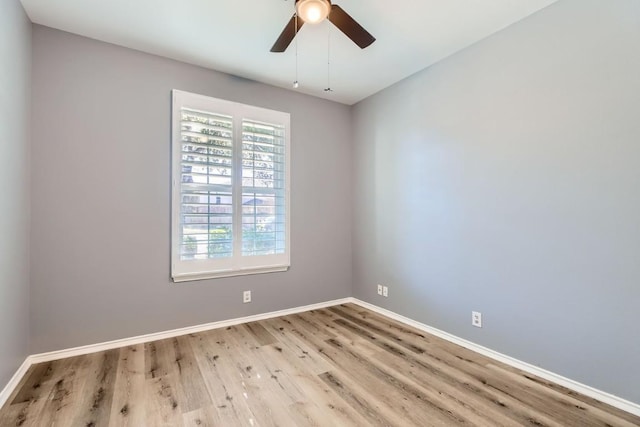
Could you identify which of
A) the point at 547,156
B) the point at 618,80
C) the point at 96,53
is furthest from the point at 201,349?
the point at 618,80

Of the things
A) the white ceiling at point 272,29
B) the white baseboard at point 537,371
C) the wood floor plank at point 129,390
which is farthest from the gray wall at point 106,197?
the white baseboard at point 537,371

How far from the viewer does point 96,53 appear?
2539 mm

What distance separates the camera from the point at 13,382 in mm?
1979

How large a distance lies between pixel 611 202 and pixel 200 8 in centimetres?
306

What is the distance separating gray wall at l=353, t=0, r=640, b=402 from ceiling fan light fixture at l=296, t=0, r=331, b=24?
1606 mm

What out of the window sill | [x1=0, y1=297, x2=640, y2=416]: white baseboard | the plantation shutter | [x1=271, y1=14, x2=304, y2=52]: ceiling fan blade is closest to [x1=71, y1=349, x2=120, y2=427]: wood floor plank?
[x1=0, y1=297, x2=640, y2=416]: white baseboard

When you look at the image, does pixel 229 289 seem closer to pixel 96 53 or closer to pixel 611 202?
pixel 96 53

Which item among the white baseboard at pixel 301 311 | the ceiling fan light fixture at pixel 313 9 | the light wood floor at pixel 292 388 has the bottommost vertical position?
the light wood floor at pixel 292 388

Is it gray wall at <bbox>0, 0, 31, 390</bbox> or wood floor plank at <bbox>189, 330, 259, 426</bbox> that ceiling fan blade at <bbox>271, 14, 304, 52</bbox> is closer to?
gray wall at <bbox>0, 0, 31, 390</bbox>

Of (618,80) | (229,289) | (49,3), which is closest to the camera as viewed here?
(618,80)

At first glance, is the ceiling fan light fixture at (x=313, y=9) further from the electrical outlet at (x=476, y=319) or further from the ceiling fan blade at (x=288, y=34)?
the electrical outlet at (x=476, y=319)

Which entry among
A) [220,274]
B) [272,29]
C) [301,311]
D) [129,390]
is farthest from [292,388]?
[272,29]

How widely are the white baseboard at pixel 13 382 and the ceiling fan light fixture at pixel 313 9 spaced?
292 cm

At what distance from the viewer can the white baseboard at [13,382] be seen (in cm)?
183
